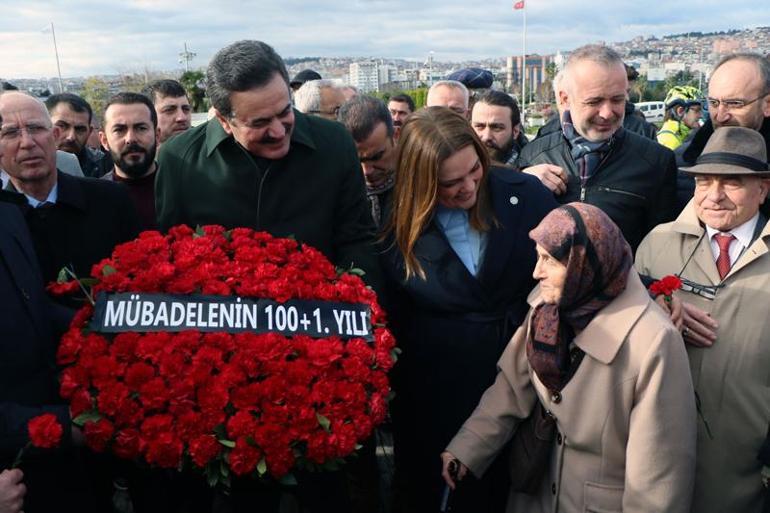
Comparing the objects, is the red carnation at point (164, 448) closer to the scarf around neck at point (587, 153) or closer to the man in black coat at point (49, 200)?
the man in black coat at point (49, 200)

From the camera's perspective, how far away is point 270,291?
8.08 feet

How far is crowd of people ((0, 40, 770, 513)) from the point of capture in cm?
239

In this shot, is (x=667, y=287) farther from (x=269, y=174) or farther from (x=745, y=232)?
(x=269, y=174)

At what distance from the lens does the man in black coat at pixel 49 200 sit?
10.7 ft

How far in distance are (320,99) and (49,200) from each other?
2.46 metres

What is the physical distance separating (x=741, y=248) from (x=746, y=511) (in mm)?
1171

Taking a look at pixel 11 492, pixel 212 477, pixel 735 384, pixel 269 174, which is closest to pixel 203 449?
pixel 212 477

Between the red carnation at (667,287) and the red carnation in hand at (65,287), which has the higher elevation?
the red carnation in hand at (65,287)

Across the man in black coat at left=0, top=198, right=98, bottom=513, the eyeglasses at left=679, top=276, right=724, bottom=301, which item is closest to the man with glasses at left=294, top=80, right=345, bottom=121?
the man in black coat at left=0, top=198, right=98, bottom=513

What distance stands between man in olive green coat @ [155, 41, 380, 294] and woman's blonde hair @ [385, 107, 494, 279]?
0.20 meters

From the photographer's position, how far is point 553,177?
3660mm

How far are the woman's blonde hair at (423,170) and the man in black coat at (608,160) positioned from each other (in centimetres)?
80

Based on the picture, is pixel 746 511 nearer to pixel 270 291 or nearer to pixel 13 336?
pixel 270 291

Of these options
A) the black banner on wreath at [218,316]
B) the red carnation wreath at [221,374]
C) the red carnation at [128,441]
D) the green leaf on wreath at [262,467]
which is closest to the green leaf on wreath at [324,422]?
the red carnation wreath at [221,374]
